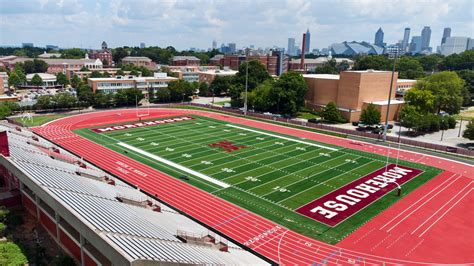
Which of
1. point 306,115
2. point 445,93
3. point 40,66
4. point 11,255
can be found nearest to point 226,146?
point 11,255

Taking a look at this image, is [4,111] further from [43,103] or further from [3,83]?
[3,83]

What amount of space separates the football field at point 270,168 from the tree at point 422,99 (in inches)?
913

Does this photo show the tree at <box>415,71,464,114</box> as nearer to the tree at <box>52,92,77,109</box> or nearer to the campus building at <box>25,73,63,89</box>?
the tree at <box>52,92,77,109</box>

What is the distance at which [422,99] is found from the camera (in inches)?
2221

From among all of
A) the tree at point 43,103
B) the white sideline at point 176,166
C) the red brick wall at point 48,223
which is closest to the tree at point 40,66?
the tree at point 43,103

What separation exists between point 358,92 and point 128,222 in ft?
169

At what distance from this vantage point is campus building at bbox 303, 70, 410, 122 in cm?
5872

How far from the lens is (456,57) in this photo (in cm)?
11612

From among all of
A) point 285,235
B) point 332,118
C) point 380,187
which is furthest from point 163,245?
point 332,118

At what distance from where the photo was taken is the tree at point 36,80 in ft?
300

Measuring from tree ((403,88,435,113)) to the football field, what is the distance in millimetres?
23187

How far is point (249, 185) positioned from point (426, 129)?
1396 inches

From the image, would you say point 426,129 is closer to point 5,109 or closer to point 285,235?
point 285,235

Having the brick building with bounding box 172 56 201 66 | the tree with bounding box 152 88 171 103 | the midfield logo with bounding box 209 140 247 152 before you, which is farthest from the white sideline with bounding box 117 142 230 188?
the brick building with bounding box 172 56 201 66
